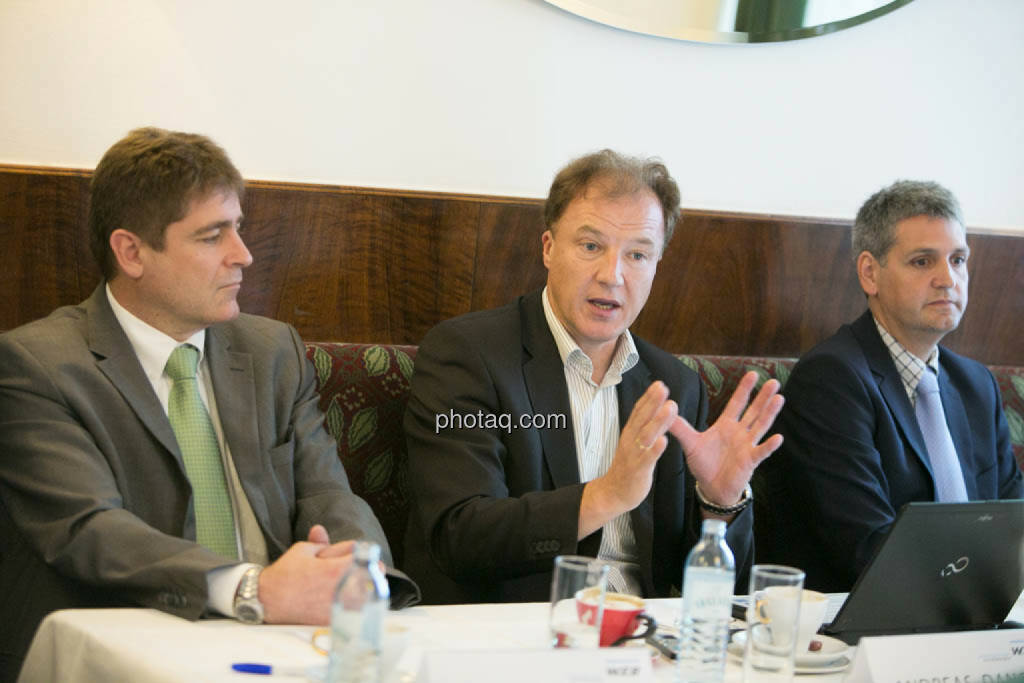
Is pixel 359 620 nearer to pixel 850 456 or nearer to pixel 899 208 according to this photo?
pixel 850 456

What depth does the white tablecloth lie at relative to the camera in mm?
1395

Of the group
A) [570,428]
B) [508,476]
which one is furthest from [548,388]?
[508,476]

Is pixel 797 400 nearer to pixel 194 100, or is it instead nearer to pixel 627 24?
pixel 627 24

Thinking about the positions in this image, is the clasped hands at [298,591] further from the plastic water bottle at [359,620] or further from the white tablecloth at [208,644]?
the plastic water bottle at [359,620]

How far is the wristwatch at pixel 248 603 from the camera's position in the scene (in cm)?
165

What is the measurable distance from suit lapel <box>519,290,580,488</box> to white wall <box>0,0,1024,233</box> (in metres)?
0.58

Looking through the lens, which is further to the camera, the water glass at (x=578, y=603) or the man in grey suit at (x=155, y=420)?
the man in grey suit at (x=155, y=420)

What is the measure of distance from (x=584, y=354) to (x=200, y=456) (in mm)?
906

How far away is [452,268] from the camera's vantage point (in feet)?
9.78

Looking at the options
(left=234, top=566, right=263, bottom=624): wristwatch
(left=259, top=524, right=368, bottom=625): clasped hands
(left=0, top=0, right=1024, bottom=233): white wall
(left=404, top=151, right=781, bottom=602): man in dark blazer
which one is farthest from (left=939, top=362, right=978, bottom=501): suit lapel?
(left=234, top=566, right=263, bottom=624): wristwatch

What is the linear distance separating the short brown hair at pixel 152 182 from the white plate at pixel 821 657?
135 centimetres

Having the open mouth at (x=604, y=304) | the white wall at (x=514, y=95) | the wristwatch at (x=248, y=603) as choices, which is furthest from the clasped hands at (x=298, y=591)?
the white wall at (x=514, y=95)

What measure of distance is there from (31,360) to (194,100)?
3.14 ft

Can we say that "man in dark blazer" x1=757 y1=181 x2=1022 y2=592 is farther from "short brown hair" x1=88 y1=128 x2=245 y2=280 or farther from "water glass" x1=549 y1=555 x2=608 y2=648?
"short brown hair" x1=88 y1=128 x2=245 y2=280
